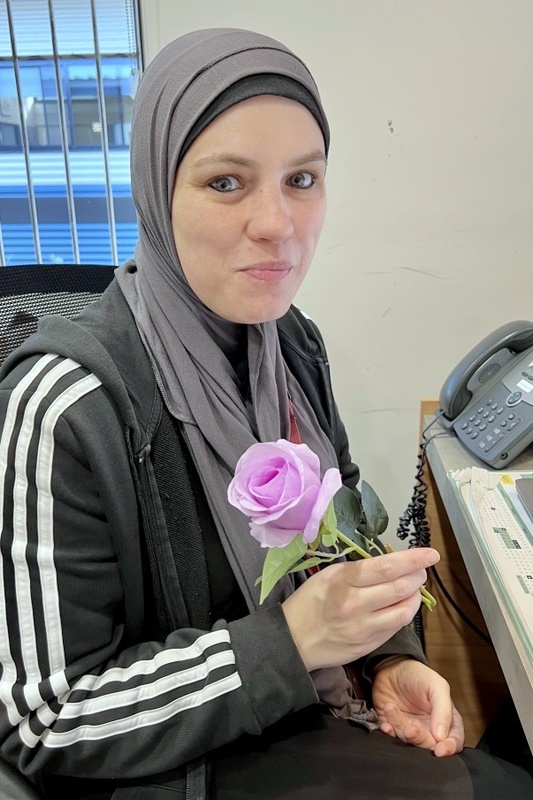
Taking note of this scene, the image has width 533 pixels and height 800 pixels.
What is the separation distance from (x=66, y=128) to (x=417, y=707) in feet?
4.38

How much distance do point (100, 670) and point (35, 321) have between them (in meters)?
0.53

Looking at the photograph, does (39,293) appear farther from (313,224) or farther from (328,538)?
(328,538)

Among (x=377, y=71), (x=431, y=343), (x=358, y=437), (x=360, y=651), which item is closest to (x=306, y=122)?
(x=360, y=651)

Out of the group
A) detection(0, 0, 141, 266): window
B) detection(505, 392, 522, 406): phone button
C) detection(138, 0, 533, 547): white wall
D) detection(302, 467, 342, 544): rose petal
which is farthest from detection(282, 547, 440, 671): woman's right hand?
detection(0, 0, 141, 266): window

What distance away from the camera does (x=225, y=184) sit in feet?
2.18

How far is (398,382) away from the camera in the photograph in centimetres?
153

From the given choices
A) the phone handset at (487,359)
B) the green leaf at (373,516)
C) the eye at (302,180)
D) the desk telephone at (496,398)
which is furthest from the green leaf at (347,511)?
the phone handset at (487,359)

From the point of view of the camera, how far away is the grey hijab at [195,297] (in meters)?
0.66

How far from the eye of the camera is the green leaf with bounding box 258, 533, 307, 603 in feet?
1.53

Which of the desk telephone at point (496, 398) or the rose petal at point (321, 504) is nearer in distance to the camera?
the rose petal at point (321, 504)

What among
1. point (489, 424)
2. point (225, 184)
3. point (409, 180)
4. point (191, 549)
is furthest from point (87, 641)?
point (409, 180)

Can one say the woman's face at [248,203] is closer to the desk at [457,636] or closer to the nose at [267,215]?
the nose at [267,215]

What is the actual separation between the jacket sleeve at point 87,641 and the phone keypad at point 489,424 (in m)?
0.55

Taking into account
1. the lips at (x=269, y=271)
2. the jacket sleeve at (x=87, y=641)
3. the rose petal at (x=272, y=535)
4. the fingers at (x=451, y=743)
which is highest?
the lips at (x=269, y=271)
